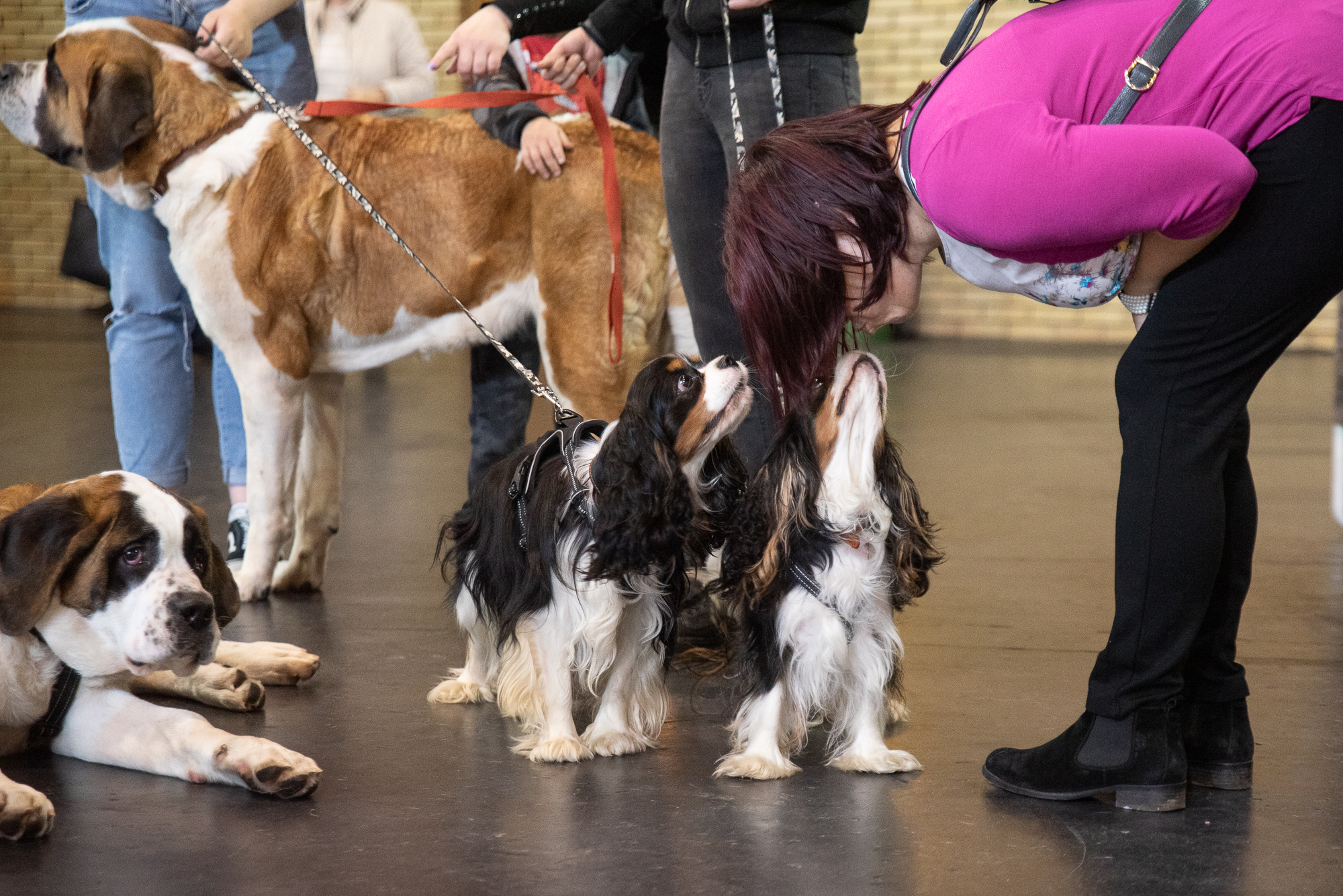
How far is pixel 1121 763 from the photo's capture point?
2201mm

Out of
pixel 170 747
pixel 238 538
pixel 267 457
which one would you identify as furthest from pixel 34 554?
pixel 238 538

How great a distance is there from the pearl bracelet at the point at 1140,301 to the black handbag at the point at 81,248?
10348 mm

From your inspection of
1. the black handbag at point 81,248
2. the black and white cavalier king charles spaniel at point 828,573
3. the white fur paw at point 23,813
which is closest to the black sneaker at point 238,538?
the white fur paw at point 23,813

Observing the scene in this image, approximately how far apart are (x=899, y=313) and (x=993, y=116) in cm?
42

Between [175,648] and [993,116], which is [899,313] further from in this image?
[175,648]

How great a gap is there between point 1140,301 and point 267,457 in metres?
2.47

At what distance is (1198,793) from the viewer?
7.59ft

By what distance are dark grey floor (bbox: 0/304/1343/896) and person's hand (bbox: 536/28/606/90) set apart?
1.51m

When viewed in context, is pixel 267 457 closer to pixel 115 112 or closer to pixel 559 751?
pixel 115 112

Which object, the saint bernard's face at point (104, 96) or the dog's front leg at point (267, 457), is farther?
the dog's front leg at point (267, 457)

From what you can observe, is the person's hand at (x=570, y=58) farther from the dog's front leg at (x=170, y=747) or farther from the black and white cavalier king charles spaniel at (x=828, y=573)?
the dog's front leg at (x=170, y=747)

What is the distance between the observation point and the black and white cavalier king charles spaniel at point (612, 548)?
7.95 feet

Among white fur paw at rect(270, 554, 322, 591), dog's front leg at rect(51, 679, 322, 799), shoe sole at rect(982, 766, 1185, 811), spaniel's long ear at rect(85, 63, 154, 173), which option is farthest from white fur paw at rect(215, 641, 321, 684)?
shoe sole at rect(982, 766, 1185, 811)

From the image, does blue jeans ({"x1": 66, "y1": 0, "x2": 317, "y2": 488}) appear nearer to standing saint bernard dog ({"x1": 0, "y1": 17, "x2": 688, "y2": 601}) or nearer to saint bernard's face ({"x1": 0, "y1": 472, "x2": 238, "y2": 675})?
standing saint bernard dog ({"x1": 0, "y1": 17, "x2": 688, "y2": 601})
